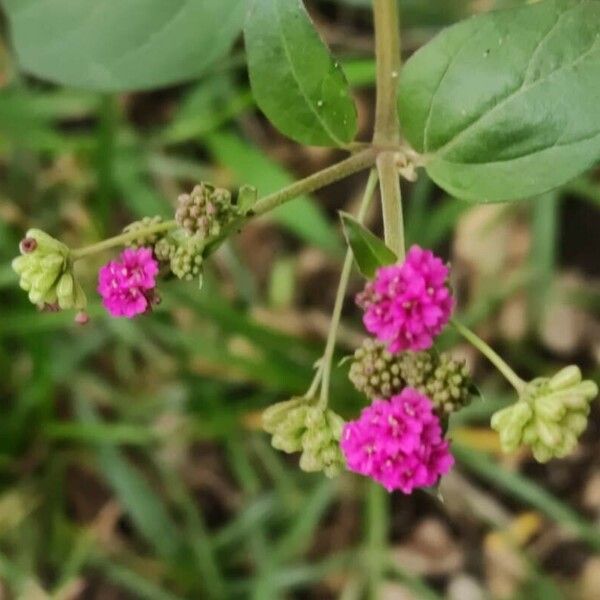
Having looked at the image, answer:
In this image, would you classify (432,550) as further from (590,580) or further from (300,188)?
(300,188)

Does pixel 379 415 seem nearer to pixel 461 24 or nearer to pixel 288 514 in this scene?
pixel 461 24

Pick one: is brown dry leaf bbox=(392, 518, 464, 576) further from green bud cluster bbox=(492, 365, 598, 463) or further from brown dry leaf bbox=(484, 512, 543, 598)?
green bud cluster bbox=(492, 365, 598, 463)

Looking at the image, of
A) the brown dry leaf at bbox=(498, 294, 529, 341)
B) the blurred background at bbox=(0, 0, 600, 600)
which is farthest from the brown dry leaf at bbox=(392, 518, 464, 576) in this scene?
the brown dry leaf at bbox=(498, 294, 529, 341)

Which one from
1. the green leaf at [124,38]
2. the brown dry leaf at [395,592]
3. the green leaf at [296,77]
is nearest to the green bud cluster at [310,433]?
the green leaf at [296,77]

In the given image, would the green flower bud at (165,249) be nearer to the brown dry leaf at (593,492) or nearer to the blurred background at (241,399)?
the blurred background at (241,399)

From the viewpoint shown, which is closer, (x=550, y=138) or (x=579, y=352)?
(x=550, y=138)

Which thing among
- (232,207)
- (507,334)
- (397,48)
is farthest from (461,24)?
(507,334)

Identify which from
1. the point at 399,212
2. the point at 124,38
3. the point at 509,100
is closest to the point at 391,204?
the point at 399,212
